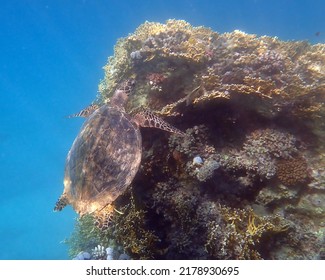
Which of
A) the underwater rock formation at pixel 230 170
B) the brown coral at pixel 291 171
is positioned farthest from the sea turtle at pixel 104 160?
the brown coral at pixel 291 171

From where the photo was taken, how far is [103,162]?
478cm

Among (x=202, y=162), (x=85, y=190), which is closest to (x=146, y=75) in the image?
(x=202, y=162)

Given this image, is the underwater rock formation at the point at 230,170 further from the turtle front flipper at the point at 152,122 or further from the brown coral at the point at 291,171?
the turtle front flipper at the point at 152,122

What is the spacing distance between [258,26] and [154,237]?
163ft

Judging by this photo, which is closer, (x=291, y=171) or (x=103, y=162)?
(x=103, y=162)

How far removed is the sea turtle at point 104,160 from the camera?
4613 millimetres

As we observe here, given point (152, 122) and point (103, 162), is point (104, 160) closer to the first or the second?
point (103, 162)

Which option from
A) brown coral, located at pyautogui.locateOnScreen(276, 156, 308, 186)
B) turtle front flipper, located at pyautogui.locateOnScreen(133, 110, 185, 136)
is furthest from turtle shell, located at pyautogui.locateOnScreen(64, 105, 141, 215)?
brown coral, located at pyautogui.locateOnScreen(276, 156, 308, 186)

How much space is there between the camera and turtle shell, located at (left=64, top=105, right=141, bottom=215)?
4.60 m

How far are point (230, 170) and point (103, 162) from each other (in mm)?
2496

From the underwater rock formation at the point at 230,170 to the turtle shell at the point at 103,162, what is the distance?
63 cm

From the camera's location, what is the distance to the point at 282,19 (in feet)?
152

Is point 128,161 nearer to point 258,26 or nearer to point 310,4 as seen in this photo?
point 258,26

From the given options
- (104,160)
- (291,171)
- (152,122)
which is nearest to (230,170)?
(291,171)
